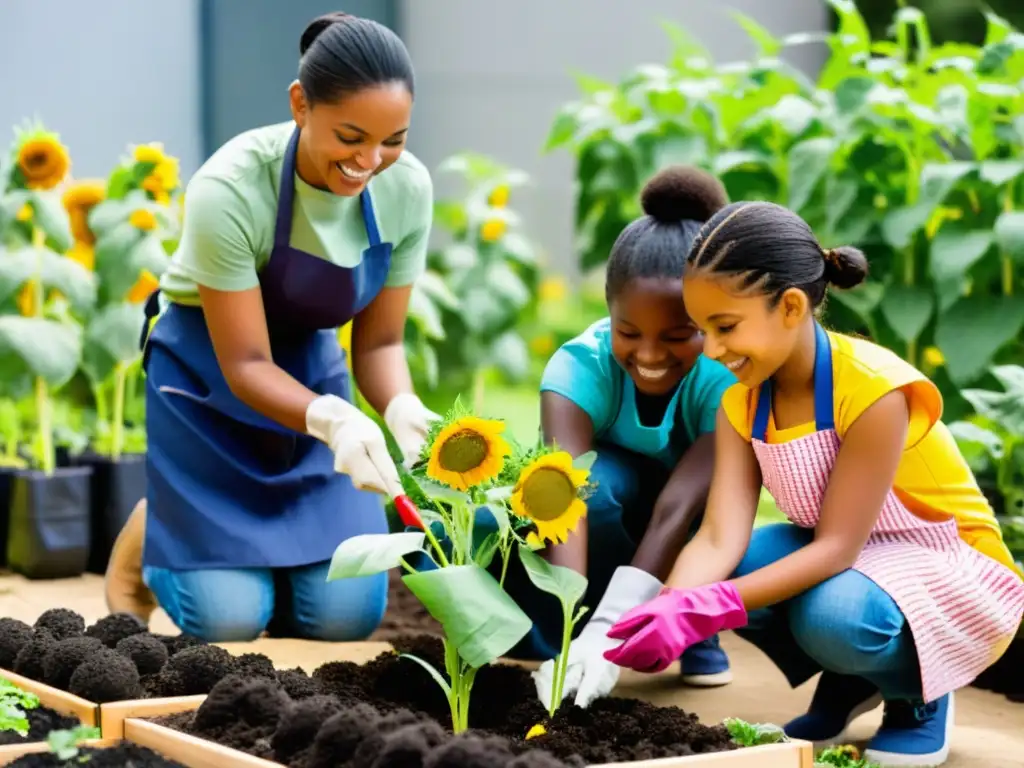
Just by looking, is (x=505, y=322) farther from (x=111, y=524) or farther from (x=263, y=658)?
(x=263, y=658)

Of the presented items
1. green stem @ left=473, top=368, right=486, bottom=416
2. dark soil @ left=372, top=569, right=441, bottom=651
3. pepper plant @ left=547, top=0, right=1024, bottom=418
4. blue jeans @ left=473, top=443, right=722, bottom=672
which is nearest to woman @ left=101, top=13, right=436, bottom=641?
dark soil @ left=372, top=569, right=441, bottom=651

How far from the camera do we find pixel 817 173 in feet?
11.7

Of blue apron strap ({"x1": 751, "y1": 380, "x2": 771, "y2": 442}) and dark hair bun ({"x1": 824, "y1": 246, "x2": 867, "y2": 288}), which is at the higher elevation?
dark hair bun ({"x1": 824, "y1": 246, "x2": 867, "y2": 288})

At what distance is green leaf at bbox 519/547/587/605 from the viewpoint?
1.97m

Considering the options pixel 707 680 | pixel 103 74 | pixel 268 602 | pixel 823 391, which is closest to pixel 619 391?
pixel 823 391

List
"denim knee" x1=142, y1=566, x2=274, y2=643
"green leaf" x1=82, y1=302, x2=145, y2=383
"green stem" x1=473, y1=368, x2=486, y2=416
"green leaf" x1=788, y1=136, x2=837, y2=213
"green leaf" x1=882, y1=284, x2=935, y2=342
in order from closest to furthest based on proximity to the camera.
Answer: "denim knee" x1=142, y1=566, x2=274, y2=643 → "green leaf" x1=882, y1=284, x2=935, y2=342 → "green leaf" x1=788, y1=136, x2=837, y2=213 → "green leaf" x1=82, y1=302, x2=145, y2=383 → "green stem" x1=473, y1=368, x2=486, y2=416

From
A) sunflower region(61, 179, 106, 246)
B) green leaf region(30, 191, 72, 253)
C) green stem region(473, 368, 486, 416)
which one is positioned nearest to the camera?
green leaf region(30, 191, 72, 253)

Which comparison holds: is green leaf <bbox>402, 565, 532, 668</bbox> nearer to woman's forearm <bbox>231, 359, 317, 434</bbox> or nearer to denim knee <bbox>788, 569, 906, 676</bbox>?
denim knee <bbox>788, 569, 906, 676</bbox>

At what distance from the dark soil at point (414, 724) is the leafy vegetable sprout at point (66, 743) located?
18 cm

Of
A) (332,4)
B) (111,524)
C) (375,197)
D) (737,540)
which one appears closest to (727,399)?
(737,540)

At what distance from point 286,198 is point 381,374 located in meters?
0.41

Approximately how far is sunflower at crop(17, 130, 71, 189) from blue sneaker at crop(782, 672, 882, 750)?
2.37 metres

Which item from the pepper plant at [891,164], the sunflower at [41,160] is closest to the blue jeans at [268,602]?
the pepper plant at [891,164]

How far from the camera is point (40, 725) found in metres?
1.95
